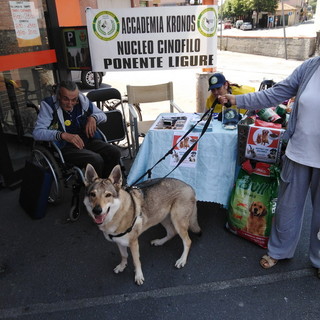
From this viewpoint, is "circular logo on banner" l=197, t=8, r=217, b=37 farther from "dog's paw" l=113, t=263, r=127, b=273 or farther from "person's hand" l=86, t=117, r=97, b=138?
"dog's paw" l=113, t=263, r=127, b=273

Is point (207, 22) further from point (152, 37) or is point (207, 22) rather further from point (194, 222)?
point (194, 222)

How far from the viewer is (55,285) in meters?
2.57

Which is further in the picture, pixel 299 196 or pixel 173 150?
pixel 173 150

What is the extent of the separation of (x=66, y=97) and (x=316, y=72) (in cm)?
243

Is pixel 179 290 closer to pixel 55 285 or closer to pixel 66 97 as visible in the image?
pixel 55 285

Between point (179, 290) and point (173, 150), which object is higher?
point (173, 150)

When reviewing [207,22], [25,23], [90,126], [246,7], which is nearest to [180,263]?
[90,126]

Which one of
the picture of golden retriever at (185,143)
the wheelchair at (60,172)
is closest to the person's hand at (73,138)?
the wheelchair at (60,172)

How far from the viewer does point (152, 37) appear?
4656 millimetres

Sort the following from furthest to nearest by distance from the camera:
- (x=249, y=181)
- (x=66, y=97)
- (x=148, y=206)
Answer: (x=66, y=97), (x=249, y=181), (x=148, y=206)

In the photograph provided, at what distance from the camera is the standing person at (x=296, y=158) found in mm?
2084

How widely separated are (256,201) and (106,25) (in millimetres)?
3516

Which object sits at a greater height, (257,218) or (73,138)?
(73,138)

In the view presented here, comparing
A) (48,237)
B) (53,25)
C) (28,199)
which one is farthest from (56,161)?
(53,25)
